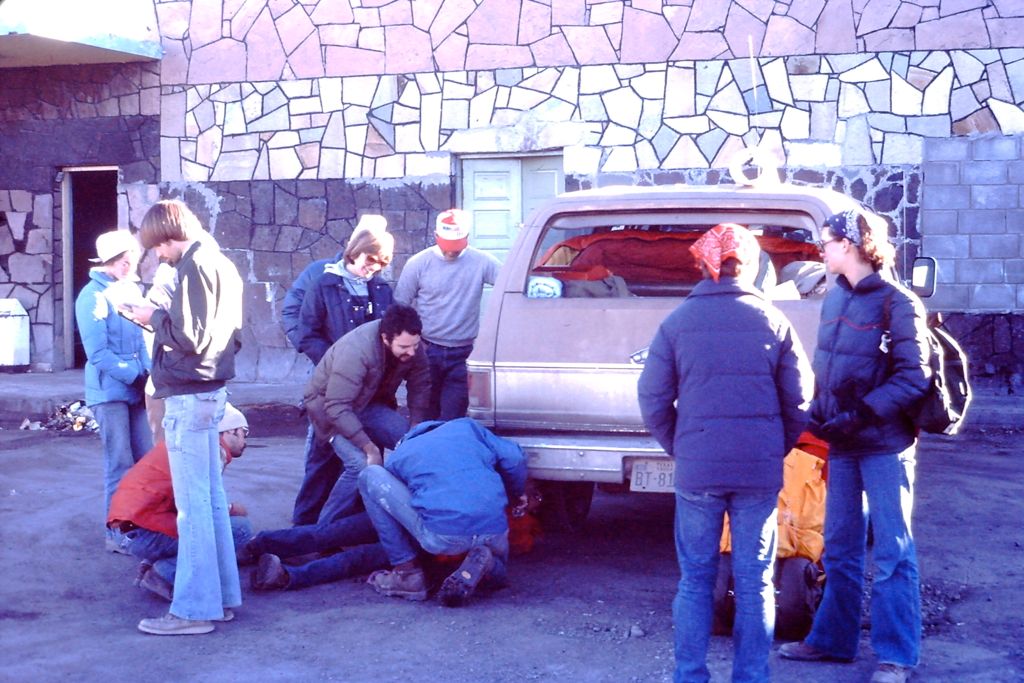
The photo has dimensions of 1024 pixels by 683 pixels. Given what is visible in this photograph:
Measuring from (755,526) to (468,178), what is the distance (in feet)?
33.7

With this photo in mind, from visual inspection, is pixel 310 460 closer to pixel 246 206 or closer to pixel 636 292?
pixel 636 292

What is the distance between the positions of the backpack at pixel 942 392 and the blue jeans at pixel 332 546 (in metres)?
2.80

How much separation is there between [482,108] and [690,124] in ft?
7.19

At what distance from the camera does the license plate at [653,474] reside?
6402 mm

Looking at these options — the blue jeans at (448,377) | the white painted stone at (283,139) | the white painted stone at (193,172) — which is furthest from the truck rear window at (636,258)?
the white painted stone at (193,172)

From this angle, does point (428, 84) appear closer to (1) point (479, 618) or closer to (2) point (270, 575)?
(2) point (270, 575)

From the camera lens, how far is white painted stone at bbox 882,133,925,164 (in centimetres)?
1312

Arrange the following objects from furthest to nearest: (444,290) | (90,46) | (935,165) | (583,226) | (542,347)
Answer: (90,46) → (935,165) → (444,290) → (583,226) → (542,347)

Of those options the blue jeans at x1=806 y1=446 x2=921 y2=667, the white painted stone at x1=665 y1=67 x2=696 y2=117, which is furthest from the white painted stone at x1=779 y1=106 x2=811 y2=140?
the blue jeans at x1=806 y1=446 x2=921 y2=667

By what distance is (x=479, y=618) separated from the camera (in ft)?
19.6

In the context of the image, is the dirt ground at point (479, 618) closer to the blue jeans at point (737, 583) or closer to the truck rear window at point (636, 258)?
the blue jeans at point (737, 583)

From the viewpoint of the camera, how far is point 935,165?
13.1m

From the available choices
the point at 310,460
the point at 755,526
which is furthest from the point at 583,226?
the point at 755,526

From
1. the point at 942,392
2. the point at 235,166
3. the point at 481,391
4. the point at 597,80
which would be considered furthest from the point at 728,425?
the point at 235,166
